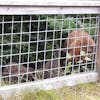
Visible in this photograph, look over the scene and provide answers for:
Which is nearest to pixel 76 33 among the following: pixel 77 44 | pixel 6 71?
pixel 77 44

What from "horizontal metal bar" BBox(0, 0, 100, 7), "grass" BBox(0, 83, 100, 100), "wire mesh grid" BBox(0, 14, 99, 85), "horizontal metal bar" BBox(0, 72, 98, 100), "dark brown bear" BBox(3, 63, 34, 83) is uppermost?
"horizontal metal bar" BBox(0, 0, 100, 7)

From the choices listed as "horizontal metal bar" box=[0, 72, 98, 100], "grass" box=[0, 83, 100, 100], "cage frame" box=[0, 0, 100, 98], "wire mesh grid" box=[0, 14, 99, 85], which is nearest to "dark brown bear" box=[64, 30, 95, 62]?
"wire mesh grid" box=[0, 14, 99, 85]

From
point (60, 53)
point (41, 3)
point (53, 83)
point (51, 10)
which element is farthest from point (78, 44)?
point (41, 3)

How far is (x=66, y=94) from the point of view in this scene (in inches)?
154

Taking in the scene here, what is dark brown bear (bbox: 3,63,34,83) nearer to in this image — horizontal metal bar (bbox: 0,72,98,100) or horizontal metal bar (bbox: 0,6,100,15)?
horizontal metal bar (bbox: 0,72,98,100)

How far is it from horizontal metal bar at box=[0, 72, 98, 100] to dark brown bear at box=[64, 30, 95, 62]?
0.86 feet

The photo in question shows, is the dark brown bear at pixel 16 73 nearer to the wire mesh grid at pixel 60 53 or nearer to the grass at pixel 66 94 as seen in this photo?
the wire mesh grid at pixel 60 53

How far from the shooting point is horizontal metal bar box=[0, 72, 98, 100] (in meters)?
3.72

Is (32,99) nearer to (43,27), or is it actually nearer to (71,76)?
(71,76)

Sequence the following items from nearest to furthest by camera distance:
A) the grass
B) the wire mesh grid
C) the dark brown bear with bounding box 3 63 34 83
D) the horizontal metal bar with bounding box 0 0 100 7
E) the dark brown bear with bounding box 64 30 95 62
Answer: the horizontal metal bar with bounding box 0 0 100 7, the grass, the dark brown bear with bounding box 3 63 34 83, the wire mesh grid, the dark brown bear with bounding box 64 30 95 62

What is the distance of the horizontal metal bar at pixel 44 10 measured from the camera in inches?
138

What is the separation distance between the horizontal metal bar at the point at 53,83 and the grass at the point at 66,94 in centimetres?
6

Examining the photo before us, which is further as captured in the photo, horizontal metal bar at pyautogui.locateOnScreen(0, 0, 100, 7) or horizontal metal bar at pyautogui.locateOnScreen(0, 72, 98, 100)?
horizontal metal bar at pyautogui.locateOnScreen(0, 72, 98, 100)

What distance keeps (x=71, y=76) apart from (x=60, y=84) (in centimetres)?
21
